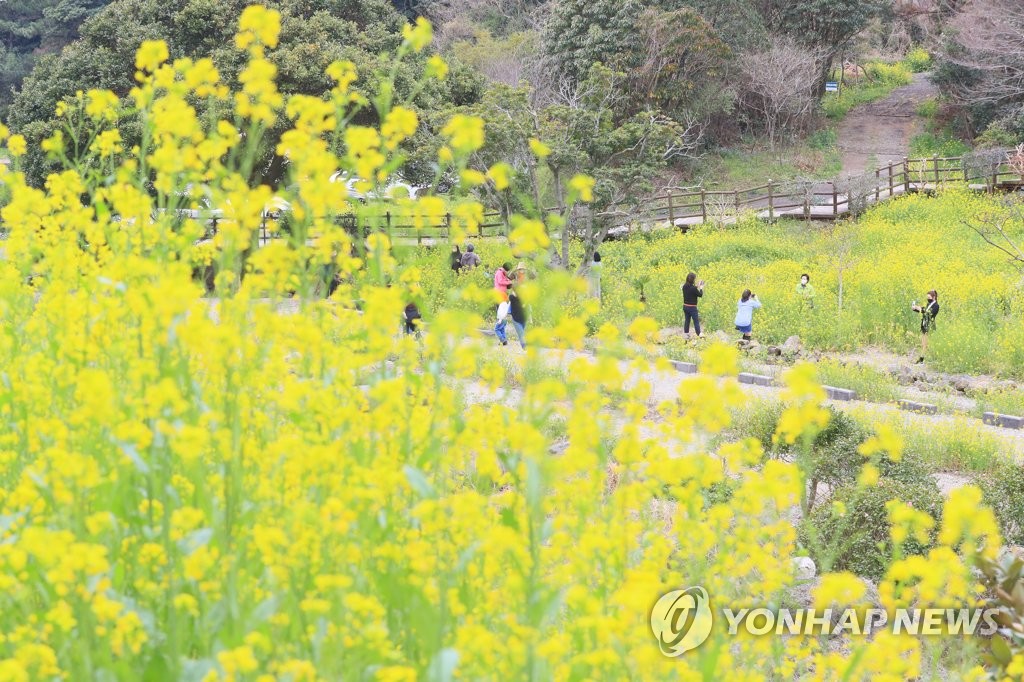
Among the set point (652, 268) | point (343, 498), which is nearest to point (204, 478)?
point (343, 498)

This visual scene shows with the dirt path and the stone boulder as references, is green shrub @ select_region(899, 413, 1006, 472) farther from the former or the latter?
the dirt path

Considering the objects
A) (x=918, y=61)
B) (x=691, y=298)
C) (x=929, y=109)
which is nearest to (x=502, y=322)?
(x=691, y=298)

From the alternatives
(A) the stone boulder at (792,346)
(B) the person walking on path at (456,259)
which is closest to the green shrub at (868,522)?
(A) the stone boulder at (792,346)

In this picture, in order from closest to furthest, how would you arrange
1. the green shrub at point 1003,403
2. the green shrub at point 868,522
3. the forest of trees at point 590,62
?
1. the green shrub at point 868,522
2. the green shrub at point 1003,403
3. the forest of trees at point 590,62

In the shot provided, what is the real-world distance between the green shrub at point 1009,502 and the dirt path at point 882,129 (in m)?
24.3

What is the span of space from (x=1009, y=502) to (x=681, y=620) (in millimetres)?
4240

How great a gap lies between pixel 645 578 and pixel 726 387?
789 millimetres

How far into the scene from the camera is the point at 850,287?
53.9 feet

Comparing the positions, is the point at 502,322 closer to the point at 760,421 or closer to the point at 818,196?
the point at 760,421

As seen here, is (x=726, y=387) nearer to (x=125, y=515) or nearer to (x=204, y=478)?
(x=204, y=478)

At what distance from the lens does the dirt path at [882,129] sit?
31.1m

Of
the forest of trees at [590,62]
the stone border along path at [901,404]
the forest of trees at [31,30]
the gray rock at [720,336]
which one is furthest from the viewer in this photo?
the forest of trees at [31,30]

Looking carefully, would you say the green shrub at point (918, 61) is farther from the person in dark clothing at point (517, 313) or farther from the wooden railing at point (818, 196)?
the person in dark clothing at point (517, 313)

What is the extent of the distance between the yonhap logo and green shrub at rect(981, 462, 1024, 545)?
3.95 metres
